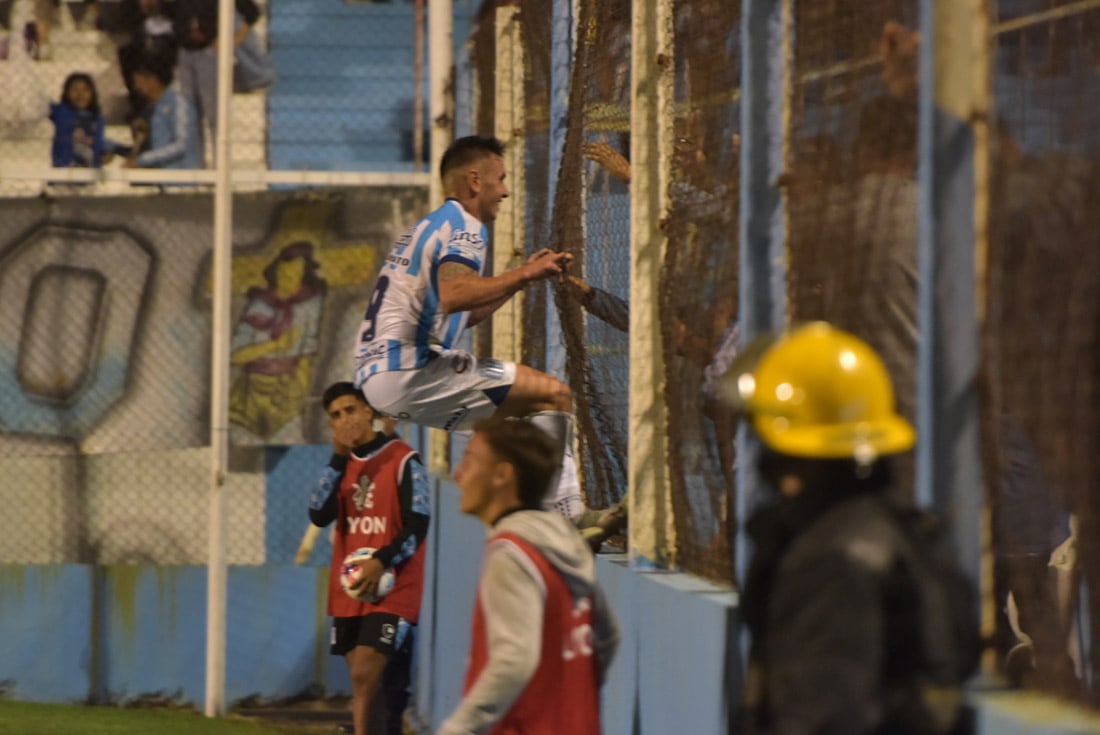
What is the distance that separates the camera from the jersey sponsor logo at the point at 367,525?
8.80 m

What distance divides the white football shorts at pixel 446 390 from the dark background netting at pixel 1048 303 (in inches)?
155

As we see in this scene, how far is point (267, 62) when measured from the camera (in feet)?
57.3

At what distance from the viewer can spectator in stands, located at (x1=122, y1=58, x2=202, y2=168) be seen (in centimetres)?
1580

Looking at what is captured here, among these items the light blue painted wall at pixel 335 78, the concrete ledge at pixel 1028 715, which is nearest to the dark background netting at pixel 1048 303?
the concrete ledge at pixel 1028 715

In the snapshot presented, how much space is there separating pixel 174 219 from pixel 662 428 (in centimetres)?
908

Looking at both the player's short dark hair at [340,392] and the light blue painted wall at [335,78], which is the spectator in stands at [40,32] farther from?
the player's short dark hair at [340,392]

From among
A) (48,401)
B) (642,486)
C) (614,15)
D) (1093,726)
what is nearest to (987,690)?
(1093,726)

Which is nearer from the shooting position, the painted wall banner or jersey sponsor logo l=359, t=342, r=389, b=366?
jersey sponsor logo l=359, t=342, r=389, b=366

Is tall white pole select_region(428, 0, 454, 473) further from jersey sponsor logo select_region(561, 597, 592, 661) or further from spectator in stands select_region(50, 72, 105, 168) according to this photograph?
jersey sponsor logo select_region(561, 597, 592, 661)

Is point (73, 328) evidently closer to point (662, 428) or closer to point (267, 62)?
point (267, 62)

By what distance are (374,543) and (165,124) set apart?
8.16 meters

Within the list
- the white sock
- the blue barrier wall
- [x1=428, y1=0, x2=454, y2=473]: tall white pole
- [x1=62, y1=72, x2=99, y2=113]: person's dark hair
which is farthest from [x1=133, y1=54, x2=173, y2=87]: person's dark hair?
the white sock

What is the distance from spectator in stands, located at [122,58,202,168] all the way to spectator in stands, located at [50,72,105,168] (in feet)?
1.58

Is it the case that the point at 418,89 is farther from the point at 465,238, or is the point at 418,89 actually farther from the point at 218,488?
the point at 465,238
